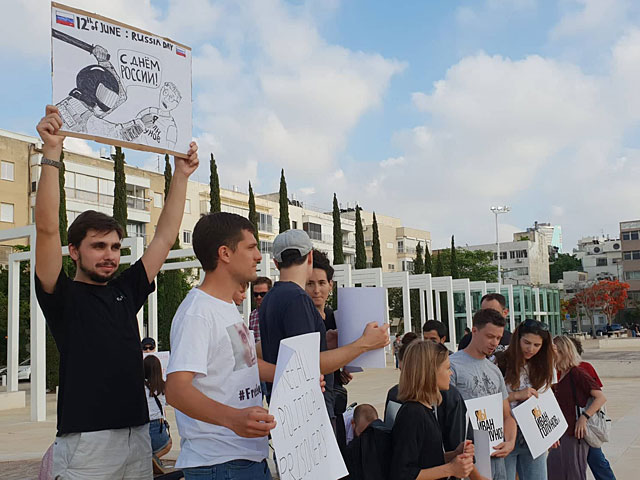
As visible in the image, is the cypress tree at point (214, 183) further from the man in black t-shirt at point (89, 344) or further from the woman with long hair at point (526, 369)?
the man in black t-shirt at point (89, 344)

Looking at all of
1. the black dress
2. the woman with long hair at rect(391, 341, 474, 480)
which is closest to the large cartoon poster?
the woman with long hair at rect(391, 341, 474, 480)

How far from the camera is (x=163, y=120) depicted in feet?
11.9

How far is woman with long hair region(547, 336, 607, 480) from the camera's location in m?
6.00

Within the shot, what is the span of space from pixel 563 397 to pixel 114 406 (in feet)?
14.6

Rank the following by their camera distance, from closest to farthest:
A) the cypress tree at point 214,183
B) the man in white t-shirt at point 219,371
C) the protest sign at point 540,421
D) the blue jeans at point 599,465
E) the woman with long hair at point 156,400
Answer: the man in white t-shirt at point 219,371 → the protest sign at point 540,421 → the blue jeans at point 599,465 → the woman with long hair at point 156,400 → the cypress tree at point 214,183

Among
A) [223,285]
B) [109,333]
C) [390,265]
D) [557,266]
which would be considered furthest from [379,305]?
[557,266]

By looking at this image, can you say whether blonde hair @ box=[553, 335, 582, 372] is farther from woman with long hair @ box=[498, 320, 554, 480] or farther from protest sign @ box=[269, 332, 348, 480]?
protest sign @ box=[269, 332, 348, 480]

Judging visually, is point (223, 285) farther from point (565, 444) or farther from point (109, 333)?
point (565, 444)

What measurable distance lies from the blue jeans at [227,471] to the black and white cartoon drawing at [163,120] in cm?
166

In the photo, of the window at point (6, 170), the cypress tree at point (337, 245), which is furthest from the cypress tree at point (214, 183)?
the window at point (6, 170)

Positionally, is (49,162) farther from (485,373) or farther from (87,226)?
(485,373)

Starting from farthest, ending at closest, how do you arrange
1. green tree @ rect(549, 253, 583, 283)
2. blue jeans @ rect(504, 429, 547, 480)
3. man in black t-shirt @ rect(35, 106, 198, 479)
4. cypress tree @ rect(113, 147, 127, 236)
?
1. green tree @ rect(549, 253, 583, 283)
2. cypress tree @ rect(113, 147, 127, 236)
3. blue jeans @ rect(504, 429, 547, 480)
4. man in black t-shirt @ rect(35, 106, 198, 479)

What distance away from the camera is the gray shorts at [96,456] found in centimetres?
290

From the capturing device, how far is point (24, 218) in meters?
43.8
